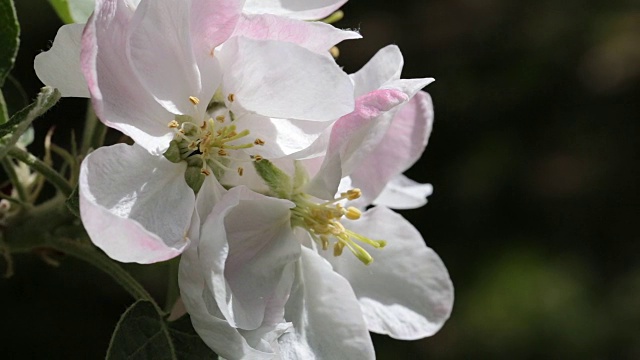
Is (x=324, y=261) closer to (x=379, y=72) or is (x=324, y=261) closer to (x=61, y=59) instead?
(x=379, y=72)

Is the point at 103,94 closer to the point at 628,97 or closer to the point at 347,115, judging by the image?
the point at 347,115

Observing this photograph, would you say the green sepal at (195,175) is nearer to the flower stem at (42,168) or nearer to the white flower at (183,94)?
the white flower at (183,94)

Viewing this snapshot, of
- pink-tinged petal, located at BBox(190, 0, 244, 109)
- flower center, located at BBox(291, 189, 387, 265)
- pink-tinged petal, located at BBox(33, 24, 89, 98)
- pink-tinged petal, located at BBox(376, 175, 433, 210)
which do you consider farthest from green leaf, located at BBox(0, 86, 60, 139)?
pink-tinged petal, located at BBox(376, 175, 433, 210)

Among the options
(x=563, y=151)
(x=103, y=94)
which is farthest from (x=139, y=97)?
(x=563, y=151)

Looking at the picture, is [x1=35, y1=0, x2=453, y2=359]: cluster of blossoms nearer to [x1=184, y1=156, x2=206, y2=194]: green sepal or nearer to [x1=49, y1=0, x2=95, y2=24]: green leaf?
[x1=184, y1=156, x2=206, y2=194]: green sepal

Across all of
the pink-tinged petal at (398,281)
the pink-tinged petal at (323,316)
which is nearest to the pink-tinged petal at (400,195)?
the pink-tinged petal at (398,281)
